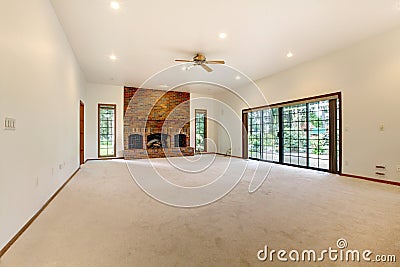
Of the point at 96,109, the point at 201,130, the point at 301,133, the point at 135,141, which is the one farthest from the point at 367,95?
the point at 96,109

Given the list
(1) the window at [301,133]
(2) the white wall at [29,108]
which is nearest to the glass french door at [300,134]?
(1) the window at [301,133]

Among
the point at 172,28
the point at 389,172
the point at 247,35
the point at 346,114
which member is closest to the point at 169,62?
the point at 172,28

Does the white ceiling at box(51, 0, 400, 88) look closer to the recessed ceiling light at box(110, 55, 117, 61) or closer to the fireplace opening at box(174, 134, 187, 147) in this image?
the recessed ceiling light at box(110, 55, 117, 61)

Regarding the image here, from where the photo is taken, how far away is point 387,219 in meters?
2.32

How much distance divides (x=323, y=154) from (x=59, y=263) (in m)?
5.55

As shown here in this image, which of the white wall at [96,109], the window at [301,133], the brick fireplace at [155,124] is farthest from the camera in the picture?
the brick fireplace at [155,124]

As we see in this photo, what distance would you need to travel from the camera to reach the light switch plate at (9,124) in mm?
1819

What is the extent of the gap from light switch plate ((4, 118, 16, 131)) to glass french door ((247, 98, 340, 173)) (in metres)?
5.62

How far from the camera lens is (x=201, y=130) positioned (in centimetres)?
962

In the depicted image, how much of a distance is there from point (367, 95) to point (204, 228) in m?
4.28

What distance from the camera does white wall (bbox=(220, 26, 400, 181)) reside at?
3881 mm

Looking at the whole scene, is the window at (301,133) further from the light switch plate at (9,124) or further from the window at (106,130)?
the light switch plate at (9,124)

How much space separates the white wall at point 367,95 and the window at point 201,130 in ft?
16.9

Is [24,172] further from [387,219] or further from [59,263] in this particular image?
[387,219]
